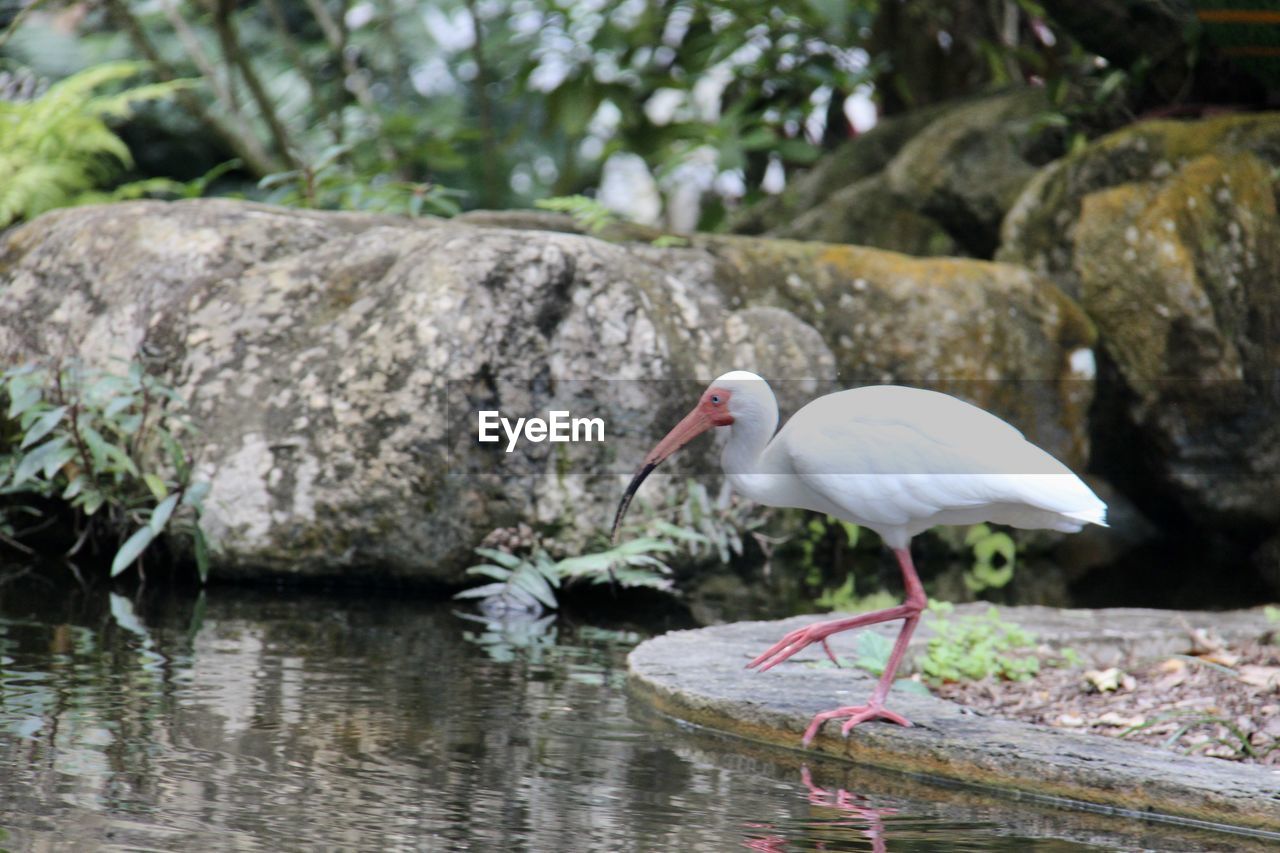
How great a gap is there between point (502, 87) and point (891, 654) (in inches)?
429

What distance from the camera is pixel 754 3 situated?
975 cm

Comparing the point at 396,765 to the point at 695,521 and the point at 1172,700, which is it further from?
the point at 695,521

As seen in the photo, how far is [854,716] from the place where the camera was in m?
3.51

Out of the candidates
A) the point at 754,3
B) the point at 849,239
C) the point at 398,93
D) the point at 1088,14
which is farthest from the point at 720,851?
the point at 398,93

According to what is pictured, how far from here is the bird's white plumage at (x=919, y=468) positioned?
349 cm

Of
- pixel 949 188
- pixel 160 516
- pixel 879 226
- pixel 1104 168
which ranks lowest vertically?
pixel 160 516

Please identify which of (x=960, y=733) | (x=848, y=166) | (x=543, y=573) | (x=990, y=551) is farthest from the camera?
(x=848, y=166)

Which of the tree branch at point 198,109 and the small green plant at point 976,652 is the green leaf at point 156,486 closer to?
the small green plant at point 976,652

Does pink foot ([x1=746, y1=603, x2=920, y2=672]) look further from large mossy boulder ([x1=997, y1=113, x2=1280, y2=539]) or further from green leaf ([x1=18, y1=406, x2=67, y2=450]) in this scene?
large mossy boulder ([x1=997, y1=113, x2=1280, y2=539])

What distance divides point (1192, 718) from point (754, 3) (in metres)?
7.09

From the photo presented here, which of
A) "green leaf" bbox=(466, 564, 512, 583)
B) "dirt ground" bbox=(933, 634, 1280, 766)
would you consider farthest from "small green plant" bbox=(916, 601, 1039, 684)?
"green leaf" bbox=(466, 564, 512, 583)

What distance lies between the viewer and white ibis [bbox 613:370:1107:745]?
138 inches

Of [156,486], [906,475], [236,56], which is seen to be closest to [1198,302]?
[906,475]

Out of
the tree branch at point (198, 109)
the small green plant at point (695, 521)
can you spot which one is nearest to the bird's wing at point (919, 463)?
the small green plant at point (695, 521)
